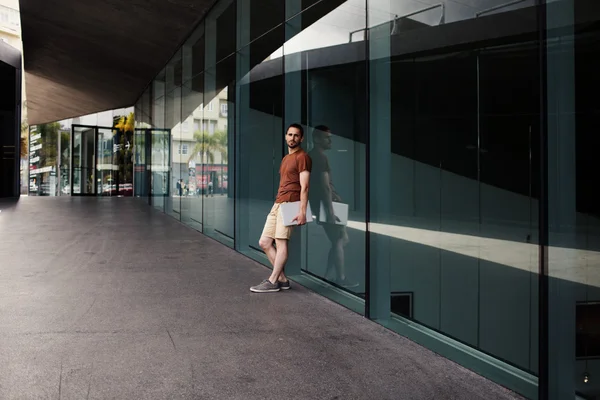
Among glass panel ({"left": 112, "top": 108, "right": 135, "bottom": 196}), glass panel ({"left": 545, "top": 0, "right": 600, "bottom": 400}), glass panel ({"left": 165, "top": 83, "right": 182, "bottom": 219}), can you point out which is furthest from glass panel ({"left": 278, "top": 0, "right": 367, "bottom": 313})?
glass panel ({"left": 112, "top": 108, "right": 135, "bottom": 196})

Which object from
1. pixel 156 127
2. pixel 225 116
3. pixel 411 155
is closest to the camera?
pixel 411 155

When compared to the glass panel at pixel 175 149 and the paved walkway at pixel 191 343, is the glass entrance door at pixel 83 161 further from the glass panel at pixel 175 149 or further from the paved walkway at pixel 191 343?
the paved walkway at pixel 191 343

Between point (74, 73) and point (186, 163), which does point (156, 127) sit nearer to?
point (74, 73)

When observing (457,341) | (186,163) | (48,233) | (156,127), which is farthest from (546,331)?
(156,127)

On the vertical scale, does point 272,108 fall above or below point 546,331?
above

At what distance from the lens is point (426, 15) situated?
501cm

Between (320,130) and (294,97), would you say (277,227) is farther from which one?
(294,97)

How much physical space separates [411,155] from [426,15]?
8.65 ft

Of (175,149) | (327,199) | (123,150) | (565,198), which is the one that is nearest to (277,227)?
(327,199)

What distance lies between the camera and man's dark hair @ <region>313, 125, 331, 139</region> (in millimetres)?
6430

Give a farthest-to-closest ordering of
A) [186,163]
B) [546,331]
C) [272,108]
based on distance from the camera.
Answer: [186,163], [272,108], [546,331]

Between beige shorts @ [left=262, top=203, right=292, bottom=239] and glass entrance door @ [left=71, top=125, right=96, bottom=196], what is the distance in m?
30.3

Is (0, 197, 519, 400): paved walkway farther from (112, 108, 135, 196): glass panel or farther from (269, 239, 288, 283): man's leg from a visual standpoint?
(112, 108, 135, 196): glass panel

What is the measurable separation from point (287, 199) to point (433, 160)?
527 centimetres
